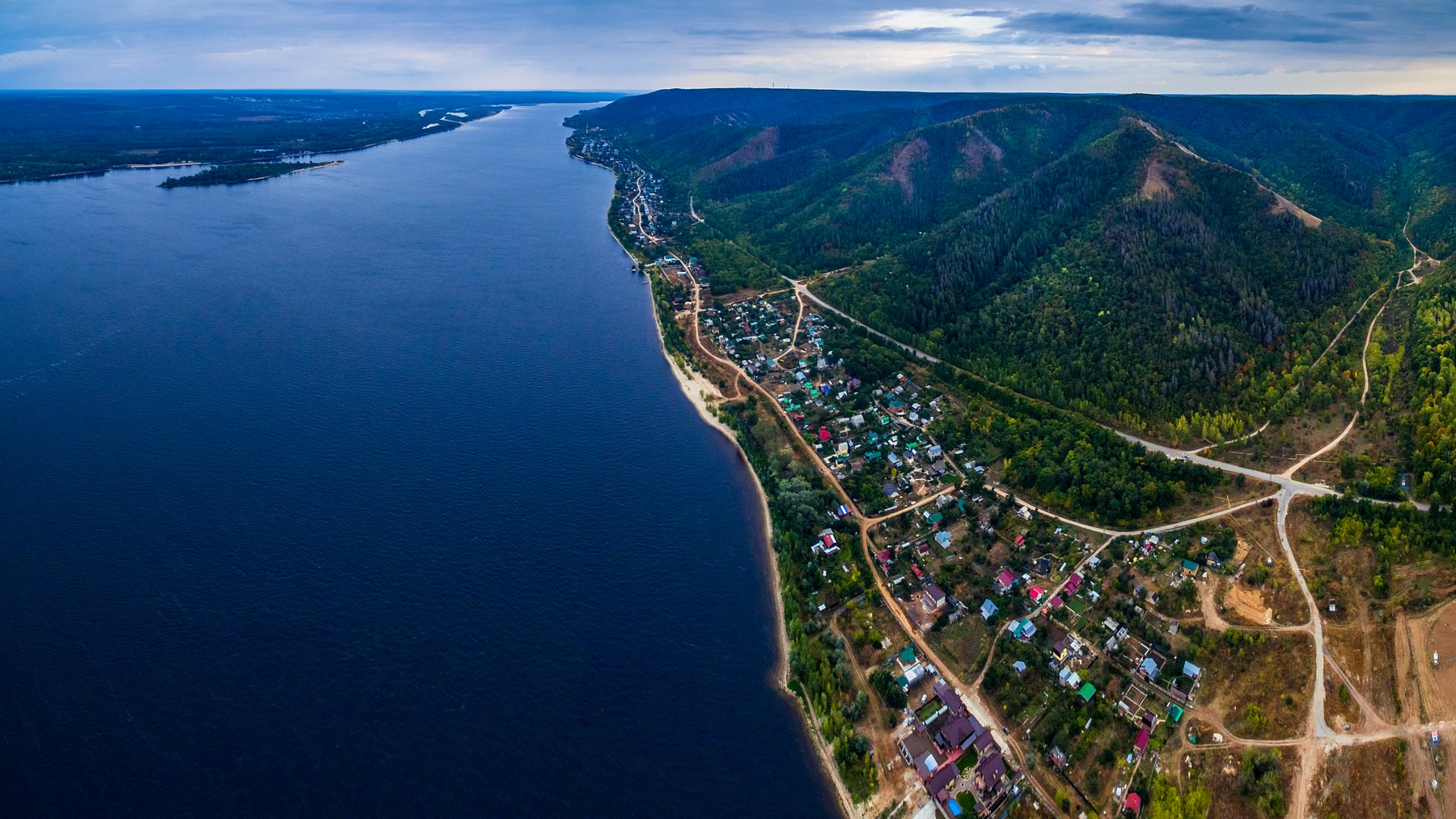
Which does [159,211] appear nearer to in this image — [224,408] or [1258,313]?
[224,408]

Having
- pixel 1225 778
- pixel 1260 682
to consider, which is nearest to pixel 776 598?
pixel 1225 778

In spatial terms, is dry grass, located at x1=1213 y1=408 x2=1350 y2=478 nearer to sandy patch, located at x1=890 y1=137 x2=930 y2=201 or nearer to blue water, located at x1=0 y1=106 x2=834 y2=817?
blue water, located at x1=0 y1=106 x2=834 y2=817

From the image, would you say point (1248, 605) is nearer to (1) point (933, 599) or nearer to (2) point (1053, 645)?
(2) point (1053, 645)

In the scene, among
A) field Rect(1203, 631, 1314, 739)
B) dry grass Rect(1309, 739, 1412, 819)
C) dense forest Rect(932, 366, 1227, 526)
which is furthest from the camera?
dense forest Rect(932, 366, 1227, 526)

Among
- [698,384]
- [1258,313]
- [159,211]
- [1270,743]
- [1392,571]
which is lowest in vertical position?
[1270,743]

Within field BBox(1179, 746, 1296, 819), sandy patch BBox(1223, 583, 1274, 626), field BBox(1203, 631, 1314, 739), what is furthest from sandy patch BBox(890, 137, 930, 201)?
field BBox(1179, 746, 1296, 819)

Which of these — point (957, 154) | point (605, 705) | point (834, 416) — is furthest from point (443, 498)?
point (957, 154)
